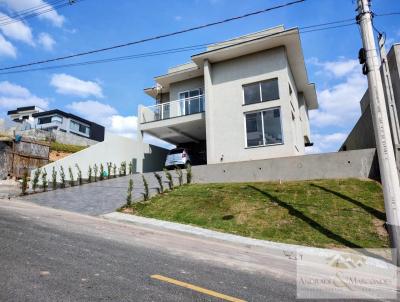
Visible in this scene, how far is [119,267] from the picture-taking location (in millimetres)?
5203

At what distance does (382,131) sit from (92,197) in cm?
1283

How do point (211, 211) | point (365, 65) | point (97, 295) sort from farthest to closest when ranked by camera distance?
point (211, 211) < point (365, 65) < point (97, 295)

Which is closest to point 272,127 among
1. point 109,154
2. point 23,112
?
point 109,154

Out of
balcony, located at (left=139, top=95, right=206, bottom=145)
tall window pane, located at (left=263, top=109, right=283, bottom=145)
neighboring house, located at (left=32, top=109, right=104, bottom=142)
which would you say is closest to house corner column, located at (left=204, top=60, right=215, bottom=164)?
balcony, located at (left=139, top=95, right=206, bottom=145)

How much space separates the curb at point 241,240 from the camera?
8039 millimetres

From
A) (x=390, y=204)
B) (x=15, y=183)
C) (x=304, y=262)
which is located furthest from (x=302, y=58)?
(x=15, y=183)

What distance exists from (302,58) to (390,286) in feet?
56.3

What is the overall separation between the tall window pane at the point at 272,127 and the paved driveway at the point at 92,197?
6.33 meters

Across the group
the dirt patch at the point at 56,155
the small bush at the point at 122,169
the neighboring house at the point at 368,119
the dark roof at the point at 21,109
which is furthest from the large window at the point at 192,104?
the dark roof at the point at 21,109

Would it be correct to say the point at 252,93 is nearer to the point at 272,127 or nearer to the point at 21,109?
the point at 272,127

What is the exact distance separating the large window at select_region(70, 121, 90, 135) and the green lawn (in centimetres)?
5247

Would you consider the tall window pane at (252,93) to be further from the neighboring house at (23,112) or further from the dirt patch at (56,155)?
the neighboring house at (23,112)

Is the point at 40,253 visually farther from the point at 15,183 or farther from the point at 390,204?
the point at 15,183

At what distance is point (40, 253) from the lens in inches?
220
